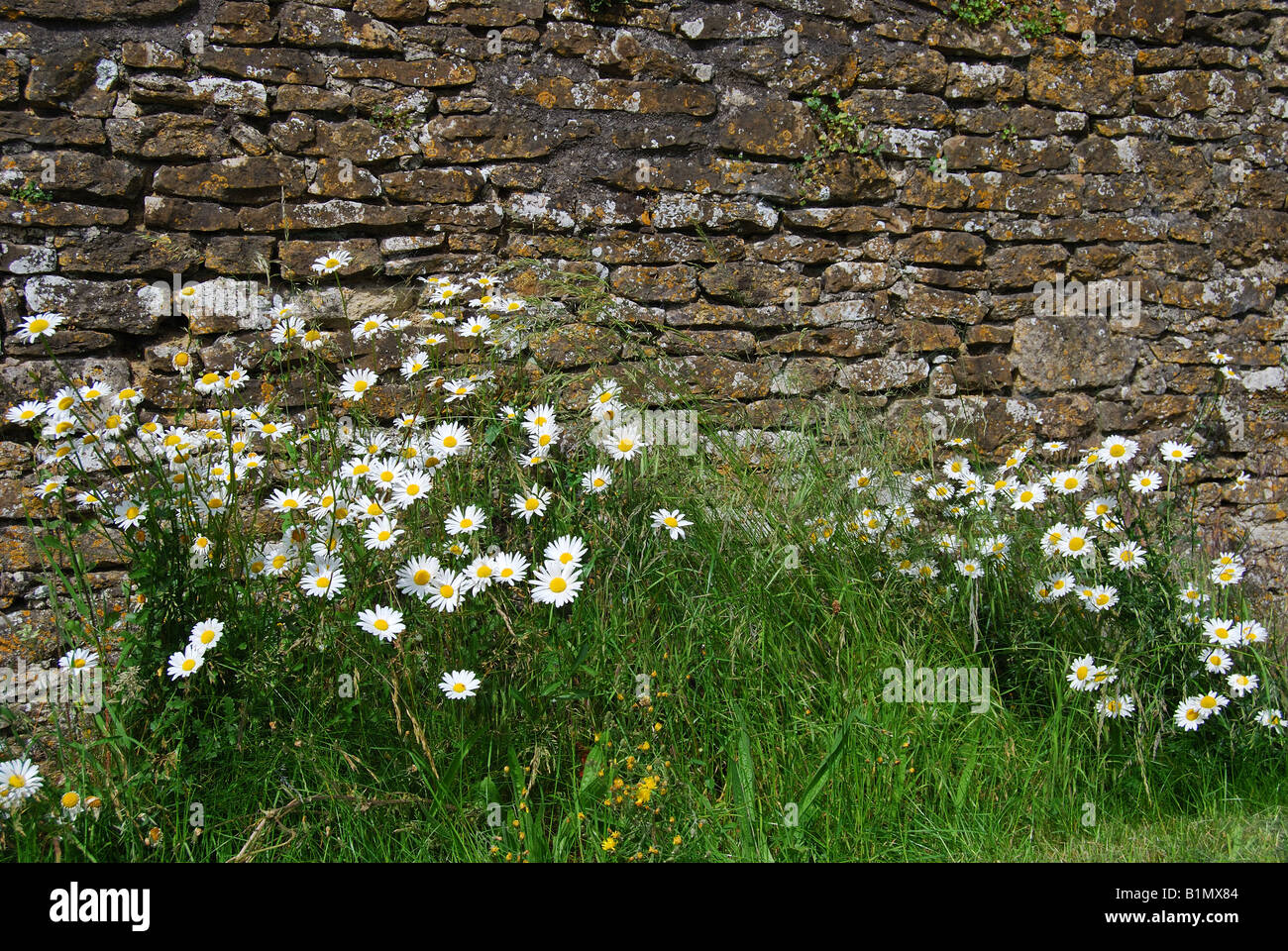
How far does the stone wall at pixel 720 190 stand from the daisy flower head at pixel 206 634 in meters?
1.35

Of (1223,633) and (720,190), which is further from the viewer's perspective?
(720,190)

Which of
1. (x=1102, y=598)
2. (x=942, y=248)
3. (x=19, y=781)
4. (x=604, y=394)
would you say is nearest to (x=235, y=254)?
(x=604, y=394)

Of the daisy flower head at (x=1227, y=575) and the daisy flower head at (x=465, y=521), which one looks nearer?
the daisy flower head at (x=465, y=521)

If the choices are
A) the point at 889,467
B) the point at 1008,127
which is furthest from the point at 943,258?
the point at 889,467

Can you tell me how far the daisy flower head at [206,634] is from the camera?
220 centimetres

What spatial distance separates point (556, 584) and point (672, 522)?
1.55ft

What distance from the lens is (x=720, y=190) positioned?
3791 millimetres

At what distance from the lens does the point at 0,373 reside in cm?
316

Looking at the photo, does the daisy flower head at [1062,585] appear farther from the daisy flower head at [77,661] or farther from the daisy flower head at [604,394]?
the daisy flower head at [77,661]

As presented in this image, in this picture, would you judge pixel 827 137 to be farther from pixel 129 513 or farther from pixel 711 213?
pixel 129 513

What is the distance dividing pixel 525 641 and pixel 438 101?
8.01 ft

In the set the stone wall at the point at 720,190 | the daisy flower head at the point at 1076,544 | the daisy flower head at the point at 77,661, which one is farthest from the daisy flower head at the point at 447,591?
the daisy flower head at the point at 1076,544

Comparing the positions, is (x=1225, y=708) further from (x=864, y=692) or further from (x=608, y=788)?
(x=608, y=788)

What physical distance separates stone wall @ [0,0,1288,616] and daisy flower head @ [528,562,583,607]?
127 cm
